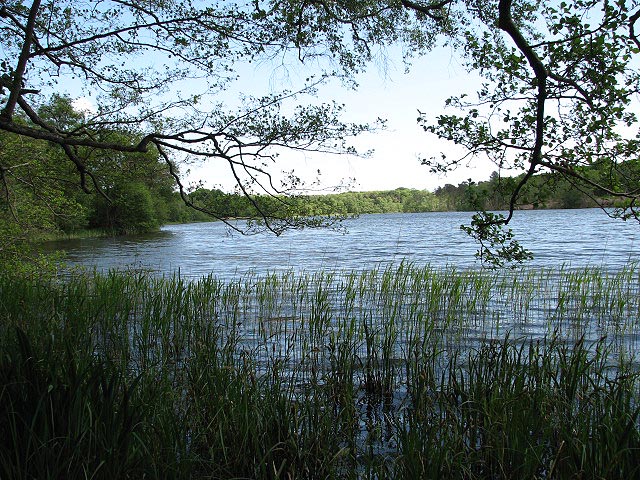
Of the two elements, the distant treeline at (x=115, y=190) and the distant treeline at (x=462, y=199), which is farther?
the distant treeline at (x=115, y=190)

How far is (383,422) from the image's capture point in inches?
193

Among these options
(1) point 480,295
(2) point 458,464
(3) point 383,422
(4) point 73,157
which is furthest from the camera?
(1) point 480,295

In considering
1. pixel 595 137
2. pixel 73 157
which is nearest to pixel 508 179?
pixel 595 137

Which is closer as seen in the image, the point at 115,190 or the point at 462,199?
the point at 462,199

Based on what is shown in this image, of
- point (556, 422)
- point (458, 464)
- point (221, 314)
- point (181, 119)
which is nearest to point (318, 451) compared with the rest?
point (458, 464)

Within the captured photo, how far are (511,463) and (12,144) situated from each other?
949 centimetres

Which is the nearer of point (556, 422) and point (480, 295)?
point (556, 422)

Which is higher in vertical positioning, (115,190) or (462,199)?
(115,190)

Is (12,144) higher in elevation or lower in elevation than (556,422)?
higher

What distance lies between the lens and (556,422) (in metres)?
3.96

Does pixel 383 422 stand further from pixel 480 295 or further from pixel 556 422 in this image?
pixel 480 295

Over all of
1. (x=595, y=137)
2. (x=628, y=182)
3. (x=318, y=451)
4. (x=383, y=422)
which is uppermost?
(x=595, y=137)

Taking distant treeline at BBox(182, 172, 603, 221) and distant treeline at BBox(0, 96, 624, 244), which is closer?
distant treeline at BBox(182, 172, 603, 221)

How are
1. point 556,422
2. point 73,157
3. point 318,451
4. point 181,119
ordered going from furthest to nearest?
point 181,119
point 73,157
point 556,422
point 318,451
